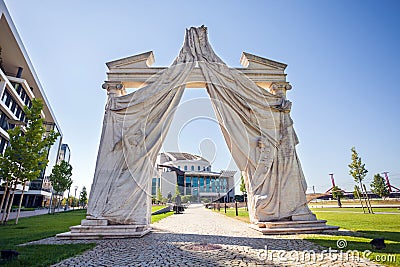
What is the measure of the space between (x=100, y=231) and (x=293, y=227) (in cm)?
714

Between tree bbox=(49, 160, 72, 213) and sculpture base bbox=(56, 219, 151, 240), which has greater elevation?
tree bbox=(49, 160, 72, 213)

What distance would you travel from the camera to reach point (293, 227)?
8.58 m

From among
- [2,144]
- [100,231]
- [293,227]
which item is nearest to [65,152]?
[2,144]

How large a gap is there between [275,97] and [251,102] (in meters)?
1.22

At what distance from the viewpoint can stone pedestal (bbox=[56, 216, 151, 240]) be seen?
25.7ft

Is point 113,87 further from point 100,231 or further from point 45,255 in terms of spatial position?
point 45,255

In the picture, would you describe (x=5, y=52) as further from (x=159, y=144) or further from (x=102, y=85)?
(x=159, y=144)

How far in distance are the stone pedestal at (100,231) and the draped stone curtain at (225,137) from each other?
321 millimetres

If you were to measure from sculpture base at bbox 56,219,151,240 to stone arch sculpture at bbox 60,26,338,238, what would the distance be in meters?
0.04

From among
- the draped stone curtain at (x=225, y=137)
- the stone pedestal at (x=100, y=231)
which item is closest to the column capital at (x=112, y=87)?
the draped stone curtain at (x=225, y=137)

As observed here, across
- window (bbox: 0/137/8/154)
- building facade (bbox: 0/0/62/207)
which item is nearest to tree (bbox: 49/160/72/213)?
window (bbox: 0/137/8/154)

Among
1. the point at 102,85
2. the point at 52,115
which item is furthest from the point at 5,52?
the point at 102,85

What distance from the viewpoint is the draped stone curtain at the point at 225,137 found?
9.01m

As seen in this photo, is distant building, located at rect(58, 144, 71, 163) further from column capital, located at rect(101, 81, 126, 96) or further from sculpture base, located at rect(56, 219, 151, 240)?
sculpture base, located at rect(56, 219, 151, 240)
